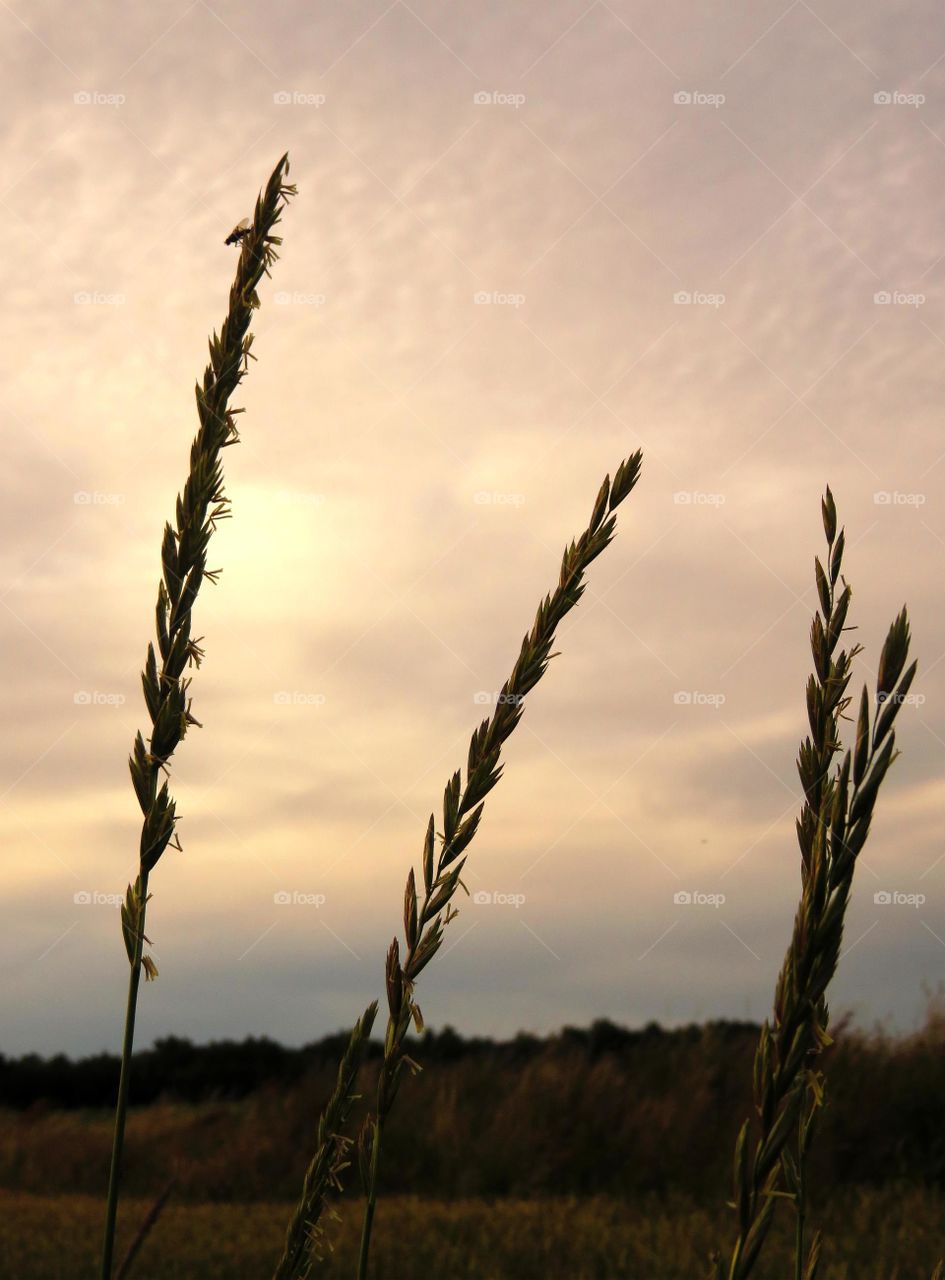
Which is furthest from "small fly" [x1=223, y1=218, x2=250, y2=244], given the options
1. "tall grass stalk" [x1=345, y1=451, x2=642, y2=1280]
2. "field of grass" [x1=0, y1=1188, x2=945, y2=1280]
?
"field of grass" [x1=0, y1=1188, x2=945, y2=1280]

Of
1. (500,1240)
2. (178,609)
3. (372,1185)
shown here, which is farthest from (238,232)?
(500,1240)

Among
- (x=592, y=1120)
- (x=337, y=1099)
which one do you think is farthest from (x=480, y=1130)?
(x=337, y=1099)

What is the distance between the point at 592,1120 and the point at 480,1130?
928mm

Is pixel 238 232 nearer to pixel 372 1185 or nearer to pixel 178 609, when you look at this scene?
pixel 178 609

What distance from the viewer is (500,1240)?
7.22 meters

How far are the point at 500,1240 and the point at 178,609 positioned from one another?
6.82 meters

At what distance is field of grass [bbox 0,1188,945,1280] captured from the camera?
679 cm

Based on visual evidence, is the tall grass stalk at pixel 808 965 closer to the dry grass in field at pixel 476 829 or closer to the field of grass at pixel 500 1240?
the dry grass in field at pixel 476 829

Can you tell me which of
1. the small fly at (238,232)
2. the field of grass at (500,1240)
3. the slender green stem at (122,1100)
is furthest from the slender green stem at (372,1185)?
the field of grass at (500,1240)

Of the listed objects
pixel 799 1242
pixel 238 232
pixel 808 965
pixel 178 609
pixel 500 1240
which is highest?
pixel 238 232

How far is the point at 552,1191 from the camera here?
8.93 metres

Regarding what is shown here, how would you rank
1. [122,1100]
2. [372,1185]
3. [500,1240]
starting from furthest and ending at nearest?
[500,1240] < [122,1100] < [372,1185]

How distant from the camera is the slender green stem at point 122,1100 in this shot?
1.30 metres

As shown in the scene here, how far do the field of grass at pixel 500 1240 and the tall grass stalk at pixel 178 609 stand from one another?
18.8 ft
